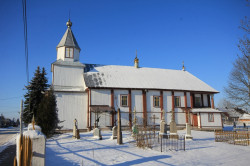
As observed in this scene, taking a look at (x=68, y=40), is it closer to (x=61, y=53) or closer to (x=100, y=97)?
(x=61, y=53)

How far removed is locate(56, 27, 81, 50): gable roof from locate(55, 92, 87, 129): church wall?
6.88m

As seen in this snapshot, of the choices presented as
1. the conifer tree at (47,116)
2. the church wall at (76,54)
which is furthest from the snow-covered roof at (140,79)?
the conifer tree at (47,116)

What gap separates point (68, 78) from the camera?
25641mm

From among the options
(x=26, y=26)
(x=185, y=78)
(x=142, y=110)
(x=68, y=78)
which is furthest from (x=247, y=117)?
(x=26, y=26)

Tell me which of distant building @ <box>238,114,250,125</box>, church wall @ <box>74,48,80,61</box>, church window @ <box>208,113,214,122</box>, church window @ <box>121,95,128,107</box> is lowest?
distant building @ <box>238,114,250,125</box>

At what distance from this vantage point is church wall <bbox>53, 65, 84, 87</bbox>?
2520 cm

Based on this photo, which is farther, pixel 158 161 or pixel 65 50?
pixel 65 50

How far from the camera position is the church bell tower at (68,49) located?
26219 millimetres

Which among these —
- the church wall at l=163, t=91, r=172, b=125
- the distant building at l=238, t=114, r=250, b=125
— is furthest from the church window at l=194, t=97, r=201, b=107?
the distant building at l=238, t=114, r=250, b=125

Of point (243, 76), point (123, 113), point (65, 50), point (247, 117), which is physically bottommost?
point (247, 117)

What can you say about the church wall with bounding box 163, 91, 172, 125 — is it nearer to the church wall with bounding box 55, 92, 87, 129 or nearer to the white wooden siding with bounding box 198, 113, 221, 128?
the white wooden siding with bounding box 198, 113, 221, 128

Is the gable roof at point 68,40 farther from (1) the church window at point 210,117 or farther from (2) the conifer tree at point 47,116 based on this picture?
(1) the church window at point 210,117

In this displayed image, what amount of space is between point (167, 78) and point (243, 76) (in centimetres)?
1246

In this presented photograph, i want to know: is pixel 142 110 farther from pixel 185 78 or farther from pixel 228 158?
pixel 228 158
